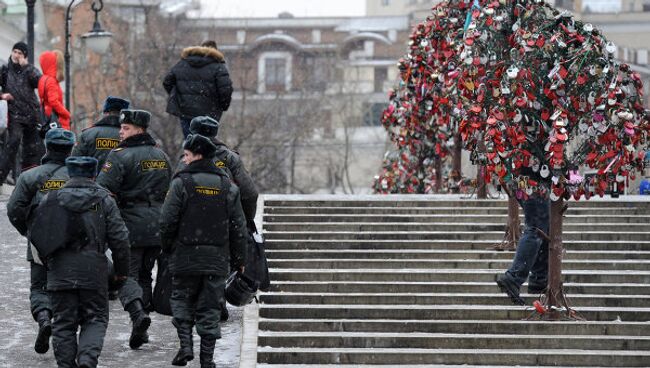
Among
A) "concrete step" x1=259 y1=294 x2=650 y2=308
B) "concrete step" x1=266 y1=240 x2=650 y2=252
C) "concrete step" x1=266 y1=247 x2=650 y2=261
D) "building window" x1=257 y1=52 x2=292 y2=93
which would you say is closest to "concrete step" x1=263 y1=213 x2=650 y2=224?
"concrete step" x1=266 y1=240 x2=650 y2=252

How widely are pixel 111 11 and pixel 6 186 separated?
127 ft

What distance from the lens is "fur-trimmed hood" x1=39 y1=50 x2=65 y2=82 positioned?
57.8 feet

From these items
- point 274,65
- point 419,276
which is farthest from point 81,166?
point 274,65

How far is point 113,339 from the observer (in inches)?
551

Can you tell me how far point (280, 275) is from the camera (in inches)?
671

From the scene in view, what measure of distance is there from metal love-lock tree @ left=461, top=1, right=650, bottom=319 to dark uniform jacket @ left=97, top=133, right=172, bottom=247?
3.14 meters

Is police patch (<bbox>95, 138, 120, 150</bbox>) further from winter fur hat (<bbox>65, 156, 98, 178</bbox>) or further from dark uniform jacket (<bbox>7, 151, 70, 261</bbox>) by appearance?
winter fur hat (<bbox>65, 156, 98, 178</bbox>)

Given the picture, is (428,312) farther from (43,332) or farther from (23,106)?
(23,106)

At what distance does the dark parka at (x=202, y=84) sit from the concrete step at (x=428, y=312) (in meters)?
2.43

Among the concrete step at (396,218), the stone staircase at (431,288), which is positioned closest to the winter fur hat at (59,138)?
the stone staircase at (431,288)

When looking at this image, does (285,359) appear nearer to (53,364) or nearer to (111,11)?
(53,364)

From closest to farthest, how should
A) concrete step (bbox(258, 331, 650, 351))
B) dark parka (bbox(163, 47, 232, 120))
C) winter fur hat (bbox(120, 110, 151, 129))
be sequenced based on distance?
winter fur hat (bbox(120, 110, 151, 129)), concrete step (bbox(258, 331, 650, 351)), dark parka (bbox(163, 47, 232, 120))

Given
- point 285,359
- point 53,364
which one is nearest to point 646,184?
point 285,359

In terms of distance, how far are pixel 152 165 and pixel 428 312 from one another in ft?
10.4
